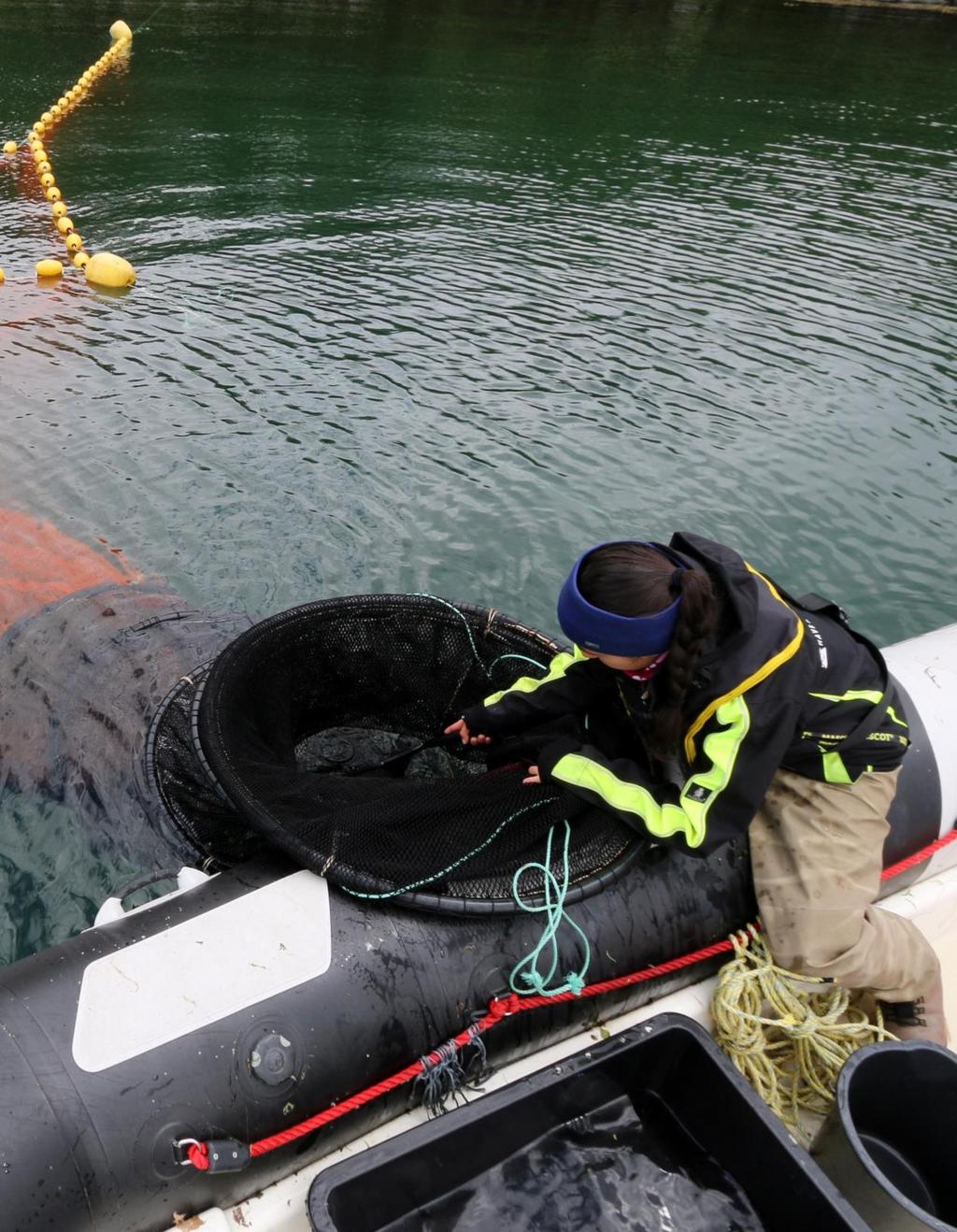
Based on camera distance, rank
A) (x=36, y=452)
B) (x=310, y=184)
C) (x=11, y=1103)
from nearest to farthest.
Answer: (x=11, y=1103) → (x=36, y=452) → (x=310, y=184)

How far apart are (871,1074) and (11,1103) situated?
2289 millimetres

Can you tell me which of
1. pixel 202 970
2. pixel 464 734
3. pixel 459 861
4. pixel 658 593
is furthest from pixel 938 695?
pixel 202 970

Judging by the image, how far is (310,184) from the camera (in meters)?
13.7

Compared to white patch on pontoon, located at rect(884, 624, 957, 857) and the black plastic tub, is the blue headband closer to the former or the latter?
the black plastic tub

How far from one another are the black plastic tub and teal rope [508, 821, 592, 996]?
215 millimetres

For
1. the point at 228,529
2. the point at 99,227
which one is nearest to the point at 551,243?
the point at 99,227

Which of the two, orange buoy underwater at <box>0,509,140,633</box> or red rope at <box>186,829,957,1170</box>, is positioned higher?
red rope at <box>186,829,957,1170</box>

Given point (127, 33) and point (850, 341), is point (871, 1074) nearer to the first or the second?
point (850, 341)

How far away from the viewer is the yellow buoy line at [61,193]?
1041 cm

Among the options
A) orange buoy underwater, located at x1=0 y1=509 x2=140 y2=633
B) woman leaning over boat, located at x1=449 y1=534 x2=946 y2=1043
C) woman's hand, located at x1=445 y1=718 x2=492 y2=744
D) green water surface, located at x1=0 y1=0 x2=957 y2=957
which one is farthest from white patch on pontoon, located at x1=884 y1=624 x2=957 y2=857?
orange buoy underwater, located at x1=0 y1=509 x2=140 y2=633

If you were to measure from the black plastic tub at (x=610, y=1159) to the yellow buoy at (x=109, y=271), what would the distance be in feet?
33.9

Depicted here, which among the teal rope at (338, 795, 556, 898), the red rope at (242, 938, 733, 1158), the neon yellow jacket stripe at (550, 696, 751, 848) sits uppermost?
the neon yellow jacket stripe at (550, 696, 751, 848)

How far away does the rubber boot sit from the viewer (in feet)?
9.73

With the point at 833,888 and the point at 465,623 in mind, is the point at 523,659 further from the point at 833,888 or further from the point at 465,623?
the point at 833,888
